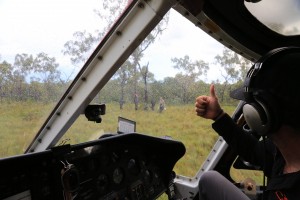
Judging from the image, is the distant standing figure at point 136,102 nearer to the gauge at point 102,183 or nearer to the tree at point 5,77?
the gauge at point 102,183

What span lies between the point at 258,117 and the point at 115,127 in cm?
105

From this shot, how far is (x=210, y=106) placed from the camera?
1.75 m

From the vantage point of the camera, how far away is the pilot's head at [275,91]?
3.81 feet

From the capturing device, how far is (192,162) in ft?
9.67

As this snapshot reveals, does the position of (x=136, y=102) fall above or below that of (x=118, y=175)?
above

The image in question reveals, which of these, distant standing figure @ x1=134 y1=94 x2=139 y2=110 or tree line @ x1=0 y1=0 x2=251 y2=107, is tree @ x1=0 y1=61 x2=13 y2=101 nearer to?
tree line @ x1=0 y1=0 x2=251 y2=107

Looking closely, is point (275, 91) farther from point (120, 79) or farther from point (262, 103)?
point (120, 79)

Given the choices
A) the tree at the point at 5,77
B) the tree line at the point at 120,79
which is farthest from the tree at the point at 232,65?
the tree at the point at 5,77

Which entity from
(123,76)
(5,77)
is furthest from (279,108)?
(5,77)

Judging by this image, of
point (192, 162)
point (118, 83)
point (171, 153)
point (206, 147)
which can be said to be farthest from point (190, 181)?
point (118, 83)

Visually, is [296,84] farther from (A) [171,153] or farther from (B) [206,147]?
(B) [206,147]

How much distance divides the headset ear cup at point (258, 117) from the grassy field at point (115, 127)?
762 mm

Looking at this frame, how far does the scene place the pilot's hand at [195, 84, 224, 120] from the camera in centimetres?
175

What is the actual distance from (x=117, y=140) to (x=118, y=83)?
341mm
